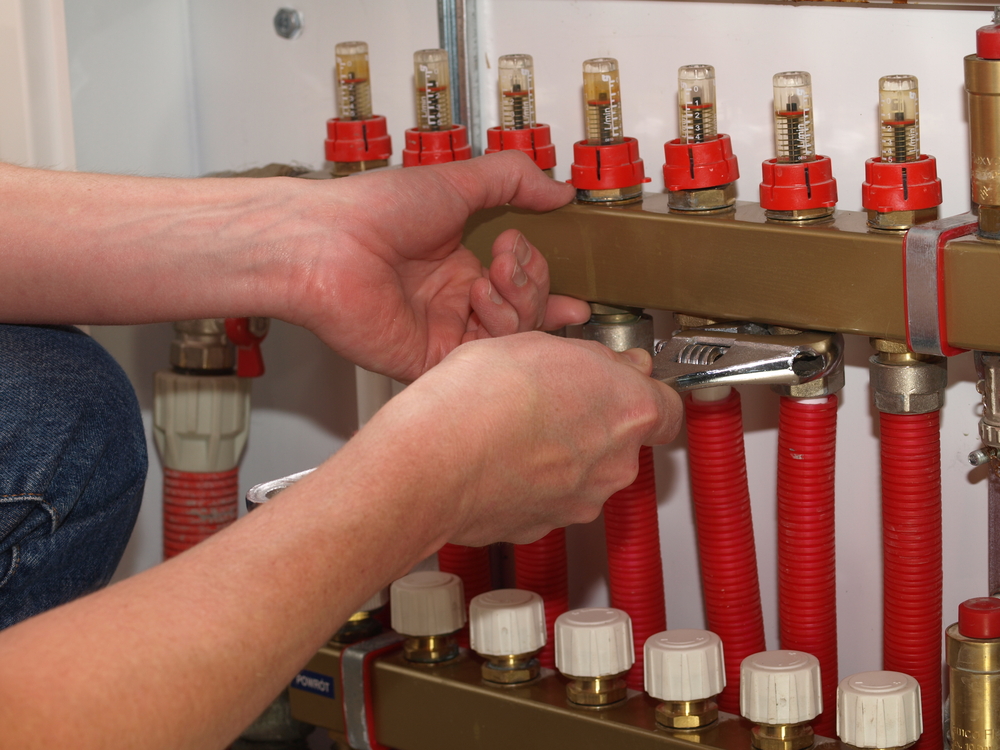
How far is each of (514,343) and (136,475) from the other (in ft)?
1.14

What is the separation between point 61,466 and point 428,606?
0.28 metres

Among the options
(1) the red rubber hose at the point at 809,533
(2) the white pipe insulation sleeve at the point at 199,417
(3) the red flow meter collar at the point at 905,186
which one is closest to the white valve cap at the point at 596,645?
(1) the red rubber hose at the point at 809,533

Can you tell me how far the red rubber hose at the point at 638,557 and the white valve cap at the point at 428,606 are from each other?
118 mm

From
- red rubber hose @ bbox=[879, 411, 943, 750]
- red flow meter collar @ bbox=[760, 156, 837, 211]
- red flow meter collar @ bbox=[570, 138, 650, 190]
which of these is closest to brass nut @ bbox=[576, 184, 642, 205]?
red flow meter collar @ bbox=[570, 138, 650, 190]

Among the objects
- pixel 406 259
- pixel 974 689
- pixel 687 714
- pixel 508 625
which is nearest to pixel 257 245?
pixel 406 259

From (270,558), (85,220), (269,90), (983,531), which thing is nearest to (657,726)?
(983,531)

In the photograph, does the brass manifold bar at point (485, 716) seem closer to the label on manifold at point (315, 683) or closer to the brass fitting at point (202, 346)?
the label on manifold at point (315, 683)

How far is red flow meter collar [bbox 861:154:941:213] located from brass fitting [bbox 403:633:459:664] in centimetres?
44

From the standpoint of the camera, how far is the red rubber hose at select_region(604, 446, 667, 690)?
34.1 inches

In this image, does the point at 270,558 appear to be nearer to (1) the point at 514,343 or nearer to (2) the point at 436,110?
(1) the point at 514,343

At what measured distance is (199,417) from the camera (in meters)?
1.09

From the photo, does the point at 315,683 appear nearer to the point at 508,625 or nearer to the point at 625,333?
the point at 508,625

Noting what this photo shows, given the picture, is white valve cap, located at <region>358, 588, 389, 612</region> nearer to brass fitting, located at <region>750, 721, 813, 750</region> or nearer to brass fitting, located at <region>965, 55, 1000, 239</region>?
brass fitting, located at <region>750, 721, 813, 750</region>

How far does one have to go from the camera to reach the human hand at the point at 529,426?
59 cm
